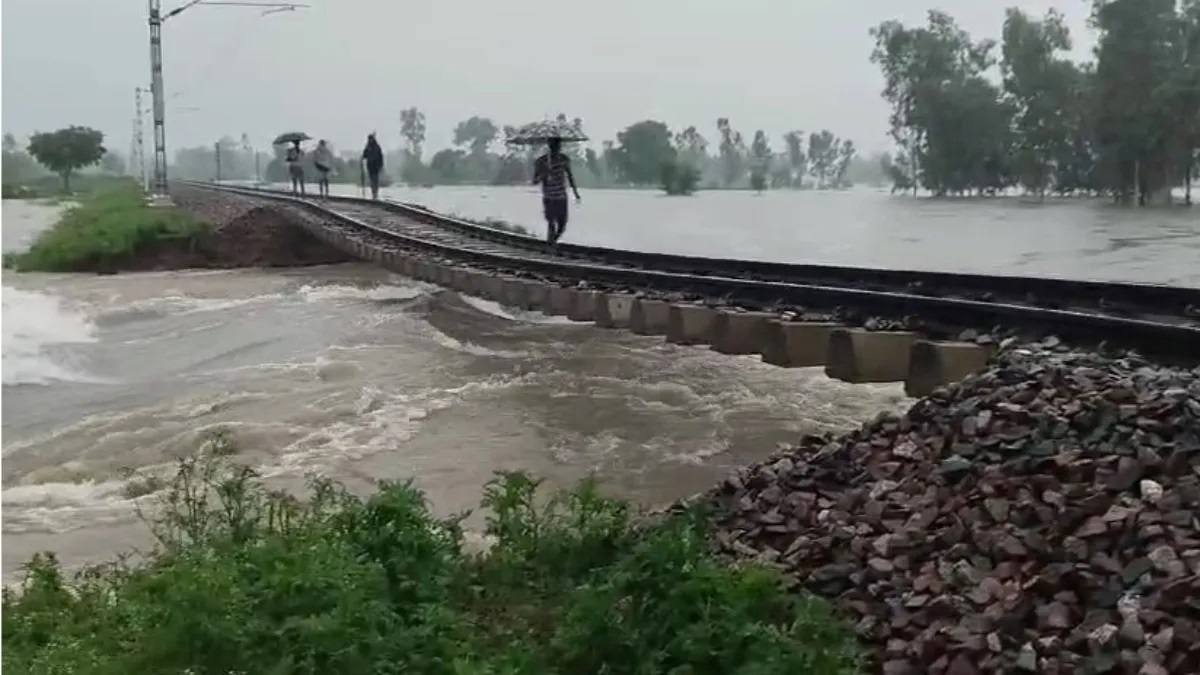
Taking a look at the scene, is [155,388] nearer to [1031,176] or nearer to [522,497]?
[522,497]

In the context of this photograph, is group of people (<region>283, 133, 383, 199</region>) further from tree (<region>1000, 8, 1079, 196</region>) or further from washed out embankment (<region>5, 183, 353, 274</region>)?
tree (<region>1000, 8, 1079, 196</region>)

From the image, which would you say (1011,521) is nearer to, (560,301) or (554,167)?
(560,301)

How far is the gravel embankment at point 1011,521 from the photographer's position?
3.85m

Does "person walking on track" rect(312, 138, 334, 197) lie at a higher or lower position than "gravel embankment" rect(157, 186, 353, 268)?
higher

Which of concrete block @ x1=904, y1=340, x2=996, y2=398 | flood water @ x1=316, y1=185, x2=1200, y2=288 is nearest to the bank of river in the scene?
concrete block @ x1=904, y1=340, x2=996, y2=398

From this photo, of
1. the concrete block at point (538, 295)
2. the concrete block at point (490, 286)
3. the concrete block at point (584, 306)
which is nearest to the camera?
the concrete block at point (584, 306)

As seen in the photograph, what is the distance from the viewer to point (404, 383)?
12.1m

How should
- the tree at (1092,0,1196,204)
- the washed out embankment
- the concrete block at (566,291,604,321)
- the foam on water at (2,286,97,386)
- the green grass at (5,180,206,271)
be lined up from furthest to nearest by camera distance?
the tree at (1092,0,1196,204) → the green grass at (5,180,206,271) → the washed out embankment → the foam on water at (2,286,97,386) → the concrete block at (566,291,604,321)

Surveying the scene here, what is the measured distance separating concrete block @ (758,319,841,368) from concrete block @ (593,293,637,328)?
2.30 meters

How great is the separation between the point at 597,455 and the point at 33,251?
26.8m

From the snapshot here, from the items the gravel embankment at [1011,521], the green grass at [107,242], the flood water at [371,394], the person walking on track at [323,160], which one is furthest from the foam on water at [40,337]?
the person walking on track at [323,160]

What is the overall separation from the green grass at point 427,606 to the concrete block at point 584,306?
6.16 metres

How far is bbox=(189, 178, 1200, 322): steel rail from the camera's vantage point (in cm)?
823

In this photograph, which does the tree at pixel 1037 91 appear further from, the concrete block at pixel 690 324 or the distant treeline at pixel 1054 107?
the concrete block at pixel 690 324
